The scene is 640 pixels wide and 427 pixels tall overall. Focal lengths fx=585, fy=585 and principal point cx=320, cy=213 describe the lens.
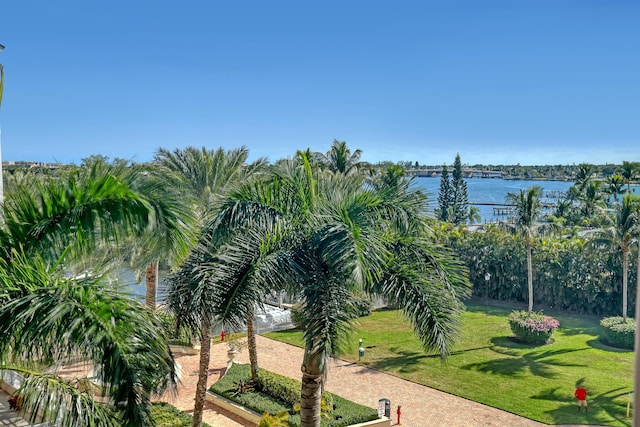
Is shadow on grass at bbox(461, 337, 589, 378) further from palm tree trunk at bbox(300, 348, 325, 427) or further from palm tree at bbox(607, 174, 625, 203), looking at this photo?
palm tree at bbox(607, 174, 625, 203)

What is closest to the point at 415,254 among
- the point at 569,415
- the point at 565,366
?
the point at 569,415

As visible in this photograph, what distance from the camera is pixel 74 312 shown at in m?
4.70

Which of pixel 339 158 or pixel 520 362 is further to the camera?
pixel 339 158

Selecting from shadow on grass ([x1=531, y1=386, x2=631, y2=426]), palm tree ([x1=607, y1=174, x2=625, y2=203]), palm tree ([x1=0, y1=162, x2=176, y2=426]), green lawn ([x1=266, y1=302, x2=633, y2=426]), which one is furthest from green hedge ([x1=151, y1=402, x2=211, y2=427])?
palm tree ([x1=607, y1=174, x2=625, y2=203])

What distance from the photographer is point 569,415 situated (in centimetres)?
1703

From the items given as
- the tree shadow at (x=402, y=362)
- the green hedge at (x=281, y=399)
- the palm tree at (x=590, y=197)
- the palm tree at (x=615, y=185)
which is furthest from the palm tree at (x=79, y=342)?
the palm tree at (x=615, y=185)

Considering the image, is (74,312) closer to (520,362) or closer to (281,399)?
(281,399)

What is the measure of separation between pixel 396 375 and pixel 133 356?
17.1m

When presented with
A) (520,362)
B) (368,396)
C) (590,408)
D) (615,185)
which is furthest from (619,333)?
(615,185)

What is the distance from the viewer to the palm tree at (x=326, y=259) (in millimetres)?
8203

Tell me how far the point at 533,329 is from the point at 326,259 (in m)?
19.4

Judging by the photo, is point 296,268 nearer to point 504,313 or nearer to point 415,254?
point 415,254

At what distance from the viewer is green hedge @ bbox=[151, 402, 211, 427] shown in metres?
14.1

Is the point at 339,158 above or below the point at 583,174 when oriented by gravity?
below
